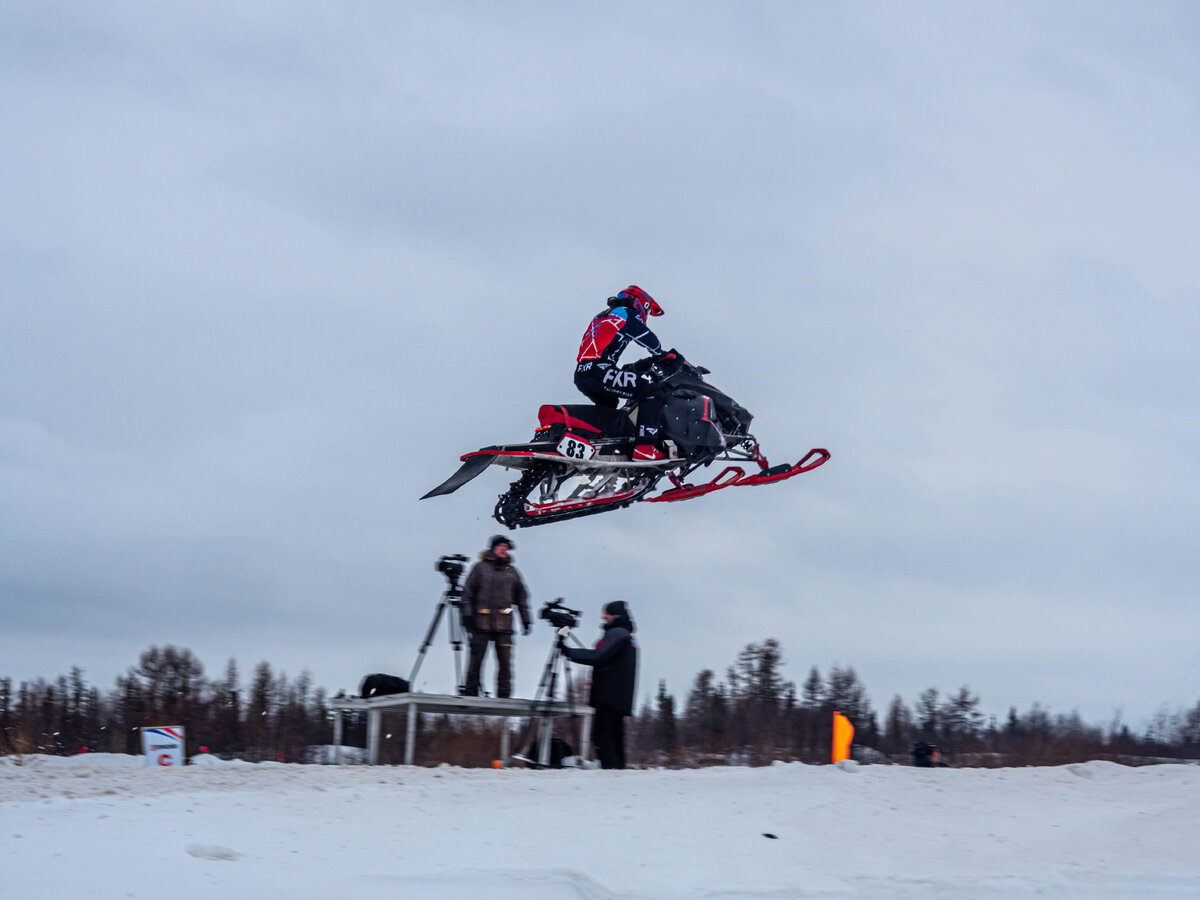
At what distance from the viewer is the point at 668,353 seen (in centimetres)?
1658

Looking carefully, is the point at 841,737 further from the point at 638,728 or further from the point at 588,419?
the point at 638,728

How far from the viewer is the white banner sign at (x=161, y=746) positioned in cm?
1142

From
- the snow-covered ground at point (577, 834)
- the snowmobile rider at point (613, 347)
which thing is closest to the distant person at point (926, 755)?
the snow-covered ground at point (577, 834)

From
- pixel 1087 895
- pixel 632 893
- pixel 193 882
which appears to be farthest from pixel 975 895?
pixel 193 882

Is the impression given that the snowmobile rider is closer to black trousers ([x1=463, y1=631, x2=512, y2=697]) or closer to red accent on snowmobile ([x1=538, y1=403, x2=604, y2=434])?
red accent on snowmobile ([x1=538, y1=403, x2=604, y2=434])

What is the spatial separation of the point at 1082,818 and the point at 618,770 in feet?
12.1

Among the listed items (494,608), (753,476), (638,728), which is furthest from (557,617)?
(638,728)

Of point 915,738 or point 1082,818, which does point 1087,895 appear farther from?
point 915,738

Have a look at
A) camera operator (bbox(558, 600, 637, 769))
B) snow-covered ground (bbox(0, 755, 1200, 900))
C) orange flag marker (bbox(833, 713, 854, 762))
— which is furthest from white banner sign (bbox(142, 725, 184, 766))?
orange flag marker (bbox(833, 713, 854, 762))

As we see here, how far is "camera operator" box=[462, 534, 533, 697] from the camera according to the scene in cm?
1188

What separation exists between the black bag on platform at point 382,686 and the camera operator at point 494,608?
606mm

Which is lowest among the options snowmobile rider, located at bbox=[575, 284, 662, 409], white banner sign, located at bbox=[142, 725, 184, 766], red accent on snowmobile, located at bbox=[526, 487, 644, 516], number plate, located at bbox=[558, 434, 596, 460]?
white banner sign, located at bbox=[142, 725, 184, 766]

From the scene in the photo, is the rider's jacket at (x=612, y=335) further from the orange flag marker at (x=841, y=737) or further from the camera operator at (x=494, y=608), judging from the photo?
the orange flag marker at (x=841, y=737)

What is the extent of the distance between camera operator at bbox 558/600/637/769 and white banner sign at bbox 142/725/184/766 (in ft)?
12.1
